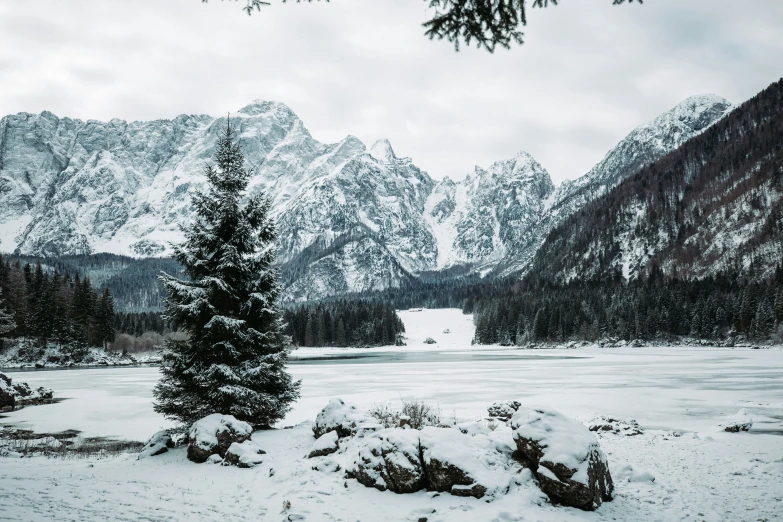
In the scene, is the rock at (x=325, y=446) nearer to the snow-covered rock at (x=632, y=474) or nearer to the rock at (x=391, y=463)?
the rock at (x=391, y=463)

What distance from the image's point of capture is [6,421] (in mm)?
23562

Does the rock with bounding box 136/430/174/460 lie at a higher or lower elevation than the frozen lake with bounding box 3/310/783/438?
higher

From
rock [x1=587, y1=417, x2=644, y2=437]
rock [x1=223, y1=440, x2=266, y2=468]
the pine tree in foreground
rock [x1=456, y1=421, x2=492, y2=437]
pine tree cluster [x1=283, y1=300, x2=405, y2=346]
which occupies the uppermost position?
the pine tree in foreground

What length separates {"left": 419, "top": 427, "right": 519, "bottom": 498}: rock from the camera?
9.25 meters

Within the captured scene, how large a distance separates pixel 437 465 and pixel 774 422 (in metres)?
16.3

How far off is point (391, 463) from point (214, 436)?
19.5 ft

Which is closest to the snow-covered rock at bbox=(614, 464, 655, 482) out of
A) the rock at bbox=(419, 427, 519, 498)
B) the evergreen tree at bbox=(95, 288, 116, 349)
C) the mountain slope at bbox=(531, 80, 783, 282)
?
the rock at bbox=(419, 427, 519, 498)

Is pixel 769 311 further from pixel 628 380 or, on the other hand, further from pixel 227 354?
pixel 227 354

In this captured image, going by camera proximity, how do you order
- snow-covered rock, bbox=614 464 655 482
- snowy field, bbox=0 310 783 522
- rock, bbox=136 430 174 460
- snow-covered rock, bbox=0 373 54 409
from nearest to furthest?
snowy field, bbox=0 310 783 522 < snow-covered rock, bbox=614 464 655 482 < rock, bbox=136 430 174 460 < snow-covered rock, bbox=0 373 54 409

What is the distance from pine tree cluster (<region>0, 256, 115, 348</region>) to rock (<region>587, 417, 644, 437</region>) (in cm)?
7877

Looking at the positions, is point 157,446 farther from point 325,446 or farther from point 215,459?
point 325,446

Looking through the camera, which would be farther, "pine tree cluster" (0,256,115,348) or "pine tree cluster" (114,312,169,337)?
"pine tree cluster" (114,312,169,337)

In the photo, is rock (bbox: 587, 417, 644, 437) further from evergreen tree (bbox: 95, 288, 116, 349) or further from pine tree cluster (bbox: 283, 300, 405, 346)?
pine tree cluster (bbox: 283, 300, 405, 346)

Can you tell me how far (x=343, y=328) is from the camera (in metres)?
134
